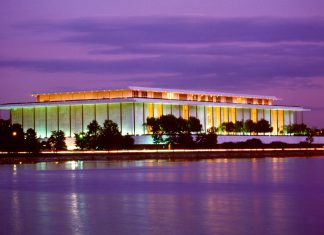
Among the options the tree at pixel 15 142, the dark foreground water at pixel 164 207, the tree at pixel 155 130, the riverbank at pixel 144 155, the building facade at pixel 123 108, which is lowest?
the dark foreground water at pixel 164 207

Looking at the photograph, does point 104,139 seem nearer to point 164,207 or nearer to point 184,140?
point 184,140

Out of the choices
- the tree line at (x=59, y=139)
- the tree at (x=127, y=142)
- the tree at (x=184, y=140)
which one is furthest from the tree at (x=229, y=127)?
the tree at (x=127, y=142)

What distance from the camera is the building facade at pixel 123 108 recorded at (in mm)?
105625

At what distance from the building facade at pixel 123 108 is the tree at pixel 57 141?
25.1ft

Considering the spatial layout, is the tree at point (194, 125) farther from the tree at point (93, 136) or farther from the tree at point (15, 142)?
the tree at point (15, 142)

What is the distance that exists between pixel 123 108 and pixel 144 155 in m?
25.4

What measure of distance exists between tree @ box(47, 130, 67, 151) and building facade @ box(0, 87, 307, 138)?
7.65 meters

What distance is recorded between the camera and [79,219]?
21297mm

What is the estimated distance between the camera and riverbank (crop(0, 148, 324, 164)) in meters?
73.2

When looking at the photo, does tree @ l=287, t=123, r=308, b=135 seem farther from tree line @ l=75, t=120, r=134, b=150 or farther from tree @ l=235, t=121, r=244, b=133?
tree line @ l=75, t=120, r=134, b=150

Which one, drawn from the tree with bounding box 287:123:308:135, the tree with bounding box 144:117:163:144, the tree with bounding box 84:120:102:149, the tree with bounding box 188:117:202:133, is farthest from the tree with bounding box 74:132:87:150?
the tree with bounding box 287:123:308:135

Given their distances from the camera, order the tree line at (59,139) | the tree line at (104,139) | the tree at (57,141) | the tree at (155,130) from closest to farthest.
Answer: the tree line at (59,139) → the tree line at (104,139) → the tree at (57,141) → the tree at (155,130)

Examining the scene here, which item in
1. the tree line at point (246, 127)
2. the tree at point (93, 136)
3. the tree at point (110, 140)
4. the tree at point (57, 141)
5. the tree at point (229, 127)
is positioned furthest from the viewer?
the tree line at point (246, 127)

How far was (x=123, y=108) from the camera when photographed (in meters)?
106
